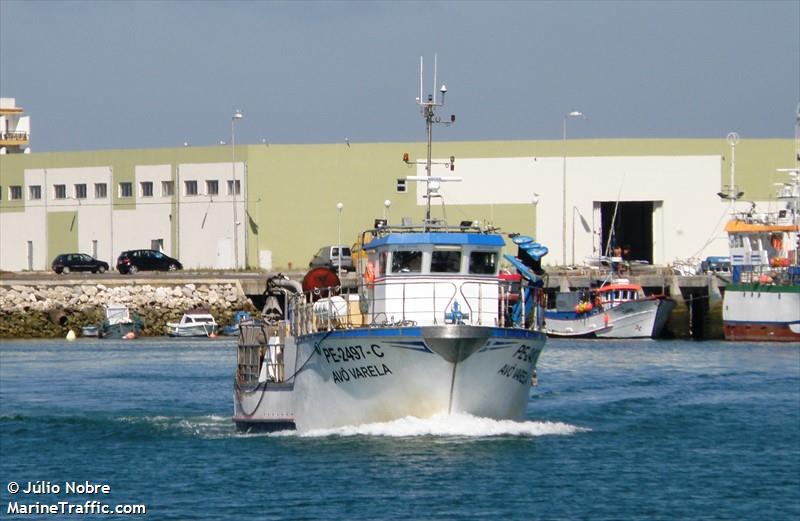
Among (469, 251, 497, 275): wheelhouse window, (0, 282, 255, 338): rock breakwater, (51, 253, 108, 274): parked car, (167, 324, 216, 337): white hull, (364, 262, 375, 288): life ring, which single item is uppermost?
(469, 251, 497, 275): wheelhouse window

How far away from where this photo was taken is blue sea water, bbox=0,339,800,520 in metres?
25.9

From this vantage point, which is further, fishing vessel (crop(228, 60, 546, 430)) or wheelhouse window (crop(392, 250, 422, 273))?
wheelhouse window (crop(392, 250, 422, 273))

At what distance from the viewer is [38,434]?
36.0m

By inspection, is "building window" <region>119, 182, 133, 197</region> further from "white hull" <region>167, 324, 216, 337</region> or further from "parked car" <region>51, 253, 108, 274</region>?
"white hull" <region>167, 324, 216, 337</region>

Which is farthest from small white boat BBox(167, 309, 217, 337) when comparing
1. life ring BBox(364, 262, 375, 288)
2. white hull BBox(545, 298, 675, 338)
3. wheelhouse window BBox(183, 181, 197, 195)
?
life ring BBox(364, 262, 375, 288)

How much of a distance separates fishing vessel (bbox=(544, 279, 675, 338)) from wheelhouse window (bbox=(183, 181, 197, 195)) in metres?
24.3

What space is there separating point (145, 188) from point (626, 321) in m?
32.0

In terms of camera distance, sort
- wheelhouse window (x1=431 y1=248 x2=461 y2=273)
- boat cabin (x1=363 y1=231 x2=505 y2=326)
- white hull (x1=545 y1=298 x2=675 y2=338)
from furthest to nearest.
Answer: white hull (x1=545 y1=298 x2=675 y2=338) → wheelhouse window (x1=431 y1=248 x2=461 y2=273) → boat cabin (x1=363 y1=231 x2=505 y2=326)

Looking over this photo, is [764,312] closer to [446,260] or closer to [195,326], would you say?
[195,326]

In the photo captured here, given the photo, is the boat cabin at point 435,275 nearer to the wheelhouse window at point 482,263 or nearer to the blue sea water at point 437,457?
the wheelhouse window at point 482,263

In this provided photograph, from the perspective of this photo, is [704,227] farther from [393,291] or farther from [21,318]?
[393,291]

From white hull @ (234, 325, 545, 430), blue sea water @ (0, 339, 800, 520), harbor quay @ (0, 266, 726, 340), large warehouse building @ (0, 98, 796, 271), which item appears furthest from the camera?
large warehouse building @ (0, 98, 796, 271)

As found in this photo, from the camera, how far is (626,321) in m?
73.8

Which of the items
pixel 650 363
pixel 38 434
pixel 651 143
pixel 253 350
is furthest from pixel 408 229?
pixel 651 143
